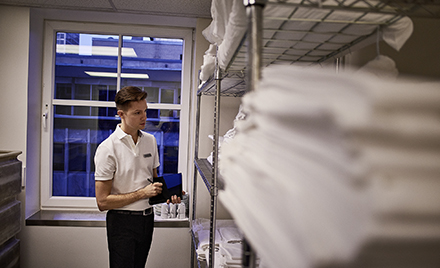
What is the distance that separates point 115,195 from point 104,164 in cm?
Answer: 20

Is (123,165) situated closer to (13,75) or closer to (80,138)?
(80,138)

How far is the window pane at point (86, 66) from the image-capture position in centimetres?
278

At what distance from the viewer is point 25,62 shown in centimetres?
246

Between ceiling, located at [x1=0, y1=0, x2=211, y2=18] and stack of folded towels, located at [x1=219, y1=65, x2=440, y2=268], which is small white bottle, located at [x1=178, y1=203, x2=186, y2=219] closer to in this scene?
ceiling, located at [x1=0, y1=0, x2=211, y2=18]

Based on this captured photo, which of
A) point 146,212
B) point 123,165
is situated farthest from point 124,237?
point 123,165

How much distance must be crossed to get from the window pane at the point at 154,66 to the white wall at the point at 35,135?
8.7 inches

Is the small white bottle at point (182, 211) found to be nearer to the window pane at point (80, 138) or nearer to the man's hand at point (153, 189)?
the window pane at point (80, 138)

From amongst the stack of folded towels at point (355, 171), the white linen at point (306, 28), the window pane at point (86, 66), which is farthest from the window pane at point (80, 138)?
the stack of folded towels at point (355, 171)

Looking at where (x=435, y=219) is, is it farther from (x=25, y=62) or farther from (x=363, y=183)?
(x=25, y=62)

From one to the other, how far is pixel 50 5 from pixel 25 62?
53 cm

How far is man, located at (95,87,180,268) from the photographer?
1.70m

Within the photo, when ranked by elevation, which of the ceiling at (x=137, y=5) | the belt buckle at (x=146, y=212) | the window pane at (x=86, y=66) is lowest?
the belt buckle at (x=146, y=212)

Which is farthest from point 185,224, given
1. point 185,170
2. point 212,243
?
point 212,243

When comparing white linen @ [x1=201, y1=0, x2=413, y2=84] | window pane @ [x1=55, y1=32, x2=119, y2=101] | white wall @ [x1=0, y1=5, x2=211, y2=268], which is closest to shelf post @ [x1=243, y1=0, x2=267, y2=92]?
white linen @ [x1=201, y1=0, x2=413, y2=84]
